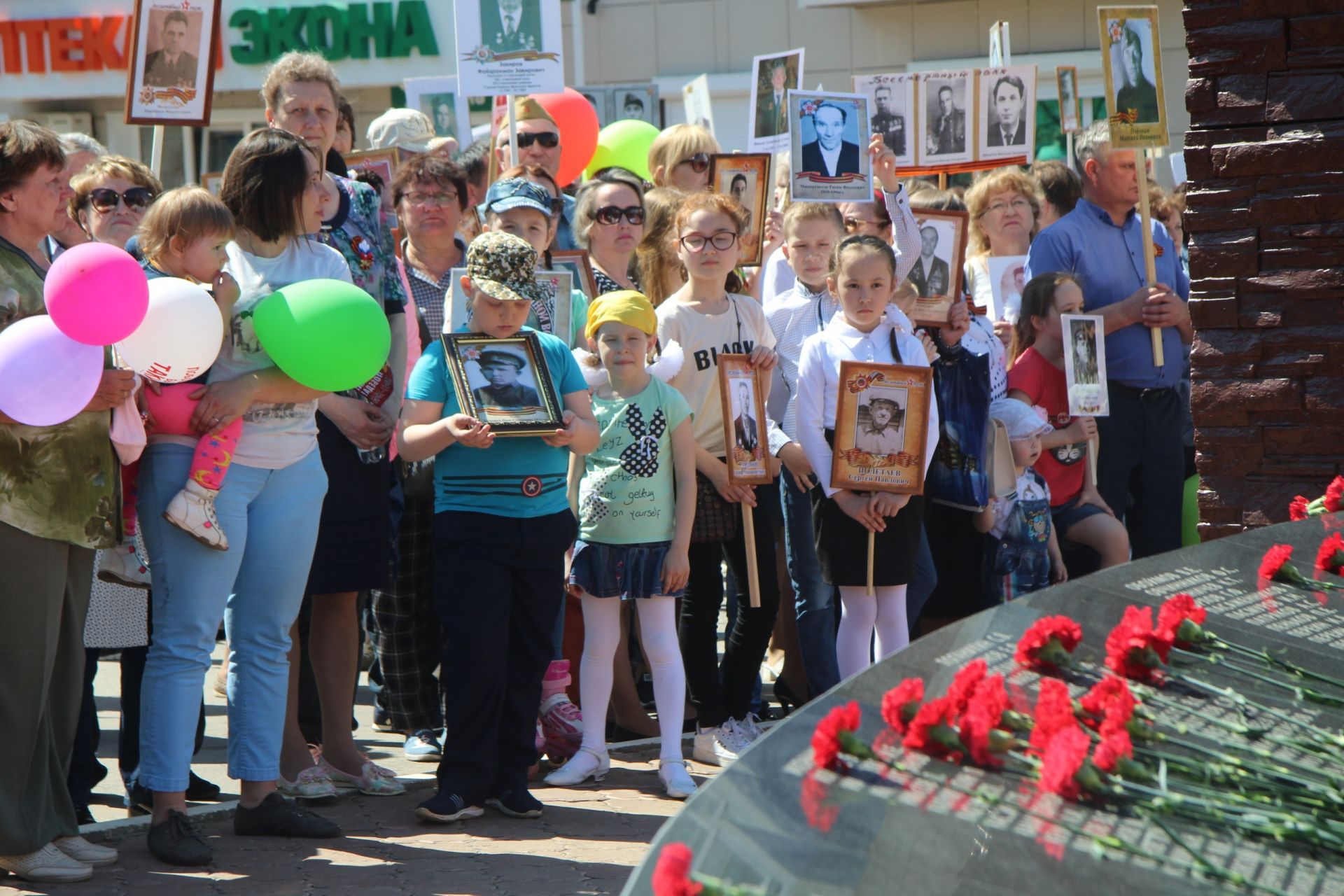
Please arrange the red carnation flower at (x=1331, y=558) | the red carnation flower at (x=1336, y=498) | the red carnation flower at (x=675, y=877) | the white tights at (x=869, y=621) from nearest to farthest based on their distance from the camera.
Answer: the red carnation flower at (x=675, y=877)
the red carnation flower at (x=1331, y=558)
the red carnation flower at (x=1336, y=498)
the white tights at (x=869, y=621)

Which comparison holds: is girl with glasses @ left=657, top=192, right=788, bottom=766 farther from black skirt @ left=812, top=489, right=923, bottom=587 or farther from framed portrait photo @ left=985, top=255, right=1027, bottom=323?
framed portrait photo @ left=985, top=255, right=1027, bottom=323

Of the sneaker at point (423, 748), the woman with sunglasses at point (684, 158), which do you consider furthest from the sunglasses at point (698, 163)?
the sneaker at point (423, 748)

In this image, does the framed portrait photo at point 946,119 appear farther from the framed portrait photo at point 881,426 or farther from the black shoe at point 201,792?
the black shoe at point 201,792

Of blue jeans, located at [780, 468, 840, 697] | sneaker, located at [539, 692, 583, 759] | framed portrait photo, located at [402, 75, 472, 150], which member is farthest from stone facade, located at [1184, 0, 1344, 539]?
framed portrait photo, located at [402, 75, 472, 150]

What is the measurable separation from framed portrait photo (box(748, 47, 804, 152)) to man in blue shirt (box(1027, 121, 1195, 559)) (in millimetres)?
1489

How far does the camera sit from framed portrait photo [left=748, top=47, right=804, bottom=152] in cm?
Answer: 778

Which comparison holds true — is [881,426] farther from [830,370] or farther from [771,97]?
[771,97]

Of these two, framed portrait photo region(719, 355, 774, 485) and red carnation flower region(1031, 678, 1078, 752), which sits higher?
framed portrait photo region(719, 355, 774, 485)

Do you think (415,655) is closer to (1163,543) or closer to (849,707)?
(1163,543)

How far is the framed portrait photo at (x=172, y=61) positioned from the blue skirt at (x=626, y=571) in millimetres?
2637

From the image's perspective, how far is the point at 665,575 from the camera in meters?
5.27

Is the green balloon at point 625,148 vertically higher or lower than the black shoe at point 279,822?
higher

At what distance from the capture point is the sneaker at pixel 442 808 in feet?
15.3

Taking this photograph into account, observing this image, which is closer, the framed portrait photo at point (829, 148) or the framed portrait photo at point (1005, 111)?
the framed portrait photo at point (829, 148)
